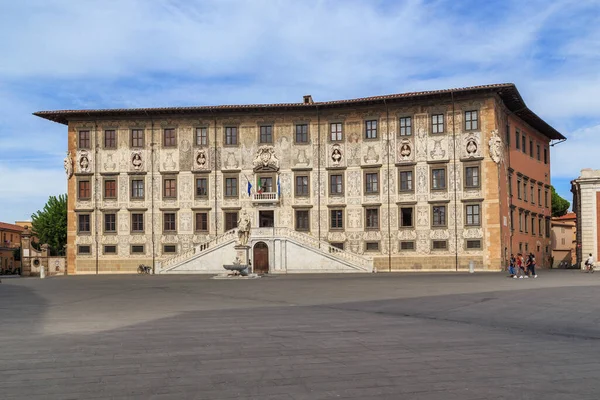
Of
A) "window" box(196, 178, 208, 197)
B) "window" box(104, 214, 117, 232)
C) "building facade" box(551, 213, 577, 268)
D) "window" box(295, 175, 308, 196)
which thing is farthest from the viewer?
"building facade" box(551, 213, 577, 268)

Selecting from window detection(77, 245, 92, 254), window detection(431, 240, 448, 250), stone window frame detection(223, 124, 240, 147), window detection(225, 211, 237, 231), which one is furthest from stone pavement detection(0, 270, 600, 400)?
window detection(77, 245, 92, 254)

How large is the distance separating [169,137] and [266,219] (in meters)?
9.53

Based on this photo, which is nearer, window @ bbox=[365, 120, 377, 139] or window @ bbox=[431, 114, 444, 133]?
window @ bbox=[431, 114, 444, 133]

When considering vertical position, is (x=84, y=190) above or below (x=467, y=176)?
below

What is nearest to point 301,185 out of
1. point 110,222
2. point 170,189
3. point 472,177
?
point 170,189

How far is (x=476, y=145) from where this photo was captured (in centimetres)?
4653

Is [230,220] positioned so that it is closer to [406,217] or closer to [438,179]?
[406,217]

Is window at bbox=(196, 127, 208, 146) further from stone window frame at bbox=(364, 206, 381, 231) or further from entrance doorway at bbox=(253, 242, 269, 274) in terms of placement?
stone window frame at bbox=(364, 206, 381, 231)

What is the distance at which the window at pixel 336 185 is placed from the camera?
162 ft

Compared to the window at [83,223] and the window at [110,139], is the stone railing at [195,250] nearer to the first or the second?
the window at [83,223]

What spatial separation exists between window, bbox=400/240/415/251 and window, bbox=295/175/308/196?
7.88 meters

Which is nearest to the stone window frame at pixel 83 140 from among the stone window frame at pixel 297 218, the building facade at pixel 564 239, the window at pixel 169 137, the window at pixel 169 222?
the window at pixel 169 137

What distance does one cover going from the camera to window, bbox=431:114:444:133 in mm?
47562

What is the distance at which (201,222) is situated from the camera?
50625 mm
